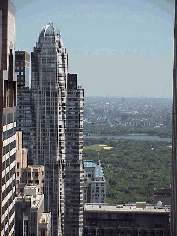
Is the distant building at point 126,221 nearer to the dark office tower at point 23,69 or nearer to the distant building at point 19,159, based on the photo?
the distant building at point 19,159

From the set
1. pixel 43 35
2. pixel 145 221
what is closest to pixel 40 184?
pixel 145 221

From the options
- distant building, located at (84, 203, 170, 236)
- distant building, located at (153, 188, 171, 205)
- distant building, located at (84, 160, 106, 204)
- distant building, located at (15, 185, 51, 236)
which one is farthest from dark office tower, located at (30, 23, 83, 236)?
distant building, located at (84, 160, 106, 204)

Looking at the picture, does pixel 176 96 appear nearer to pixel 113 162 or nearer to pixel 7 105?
pixel 7 105

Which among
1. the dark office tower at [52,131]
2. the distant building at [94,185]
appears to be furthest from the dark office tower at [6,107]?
the distant building at [94,185]

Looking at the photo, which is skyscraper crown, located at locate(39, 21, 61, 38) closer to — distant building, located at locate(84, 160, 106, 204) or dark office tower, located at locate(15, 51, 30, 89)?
dark office tower, located at locate(15, 51, 30, 89)

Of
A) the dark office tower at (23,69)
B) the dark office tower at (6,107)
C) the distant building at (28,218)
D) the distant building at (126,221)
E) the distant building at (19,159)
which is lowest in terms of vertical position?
the distant building at (126,221)

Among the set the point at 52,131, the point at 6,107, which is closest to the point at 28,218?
the point at 6,107
